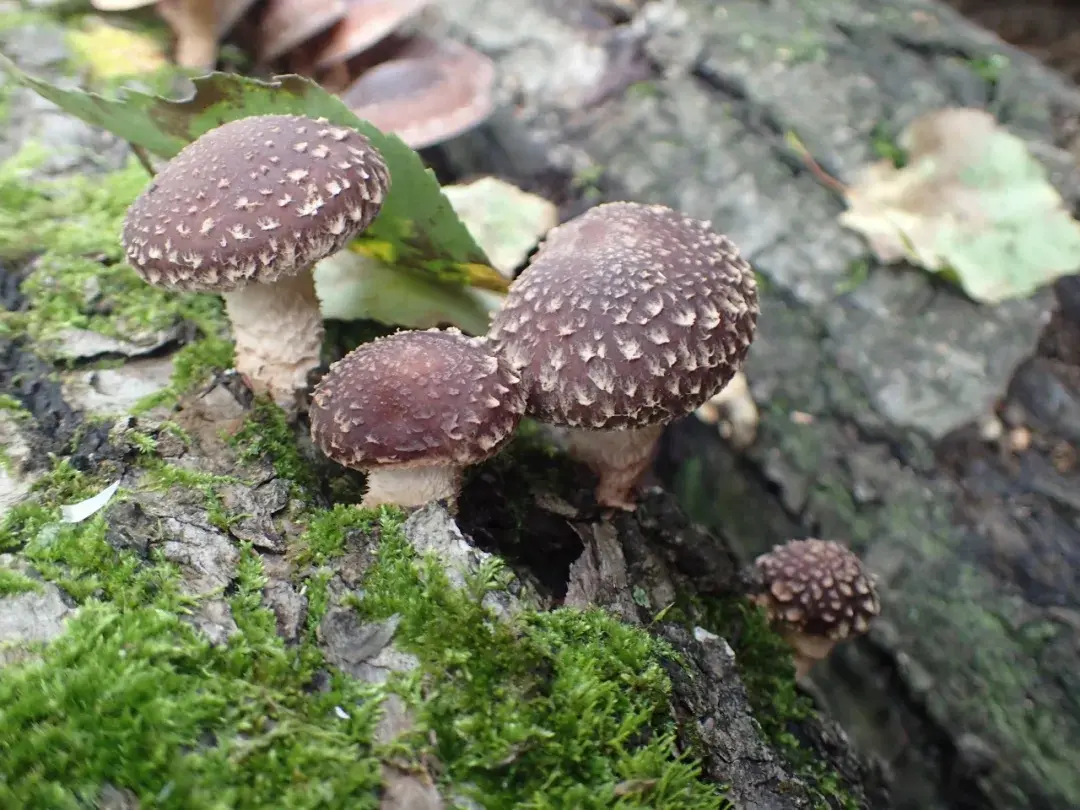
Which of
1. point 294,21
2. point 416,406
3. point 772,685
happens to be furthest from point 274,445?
point 294,21

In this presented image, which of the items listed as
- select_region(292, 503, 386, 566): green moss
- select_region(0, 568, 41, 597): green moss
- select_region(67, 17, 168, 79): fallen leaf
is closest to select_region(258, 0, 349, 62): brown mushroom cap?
select_region(67, 17, 168, 79): fallen leaf

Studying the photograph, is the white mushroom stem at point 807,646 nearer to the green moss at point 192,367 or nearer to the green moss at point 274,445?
the green moss at point 274,445

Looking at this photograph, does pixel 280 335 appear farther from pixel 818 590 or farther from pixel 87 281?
pixel 818 590

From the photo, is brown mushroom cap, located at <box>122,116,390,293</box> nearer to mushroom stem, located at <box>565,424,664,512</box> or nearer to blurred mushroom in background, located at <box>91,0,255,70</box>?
mushroom stem, located at <box>565,424,664,512</box>

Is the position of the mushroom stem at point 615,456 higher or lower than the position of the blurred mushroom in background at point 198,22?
lower

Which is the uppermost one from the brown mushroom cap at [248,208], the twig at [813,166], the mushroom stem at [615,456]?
the brown mushroom cap at [248,208]

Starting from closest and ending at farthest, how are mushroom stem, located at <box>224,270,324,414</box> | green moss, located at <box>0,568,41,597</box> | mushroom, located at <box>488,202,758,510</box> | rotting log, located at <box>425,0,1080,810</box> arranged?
green moss, located at <box>0,568,41,597</box> → mushroom, located at <box>488,202,758,510</box> → mushroom stem, located at <box>224,270,324,414</box> → rotting log, located at <box>425,0,1080,810</box>

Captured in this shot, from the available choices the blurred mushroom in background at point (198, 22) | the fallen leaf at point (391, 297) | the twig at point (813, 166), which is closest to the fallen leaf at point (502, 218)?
the fallen leaf at point (391, 297)
